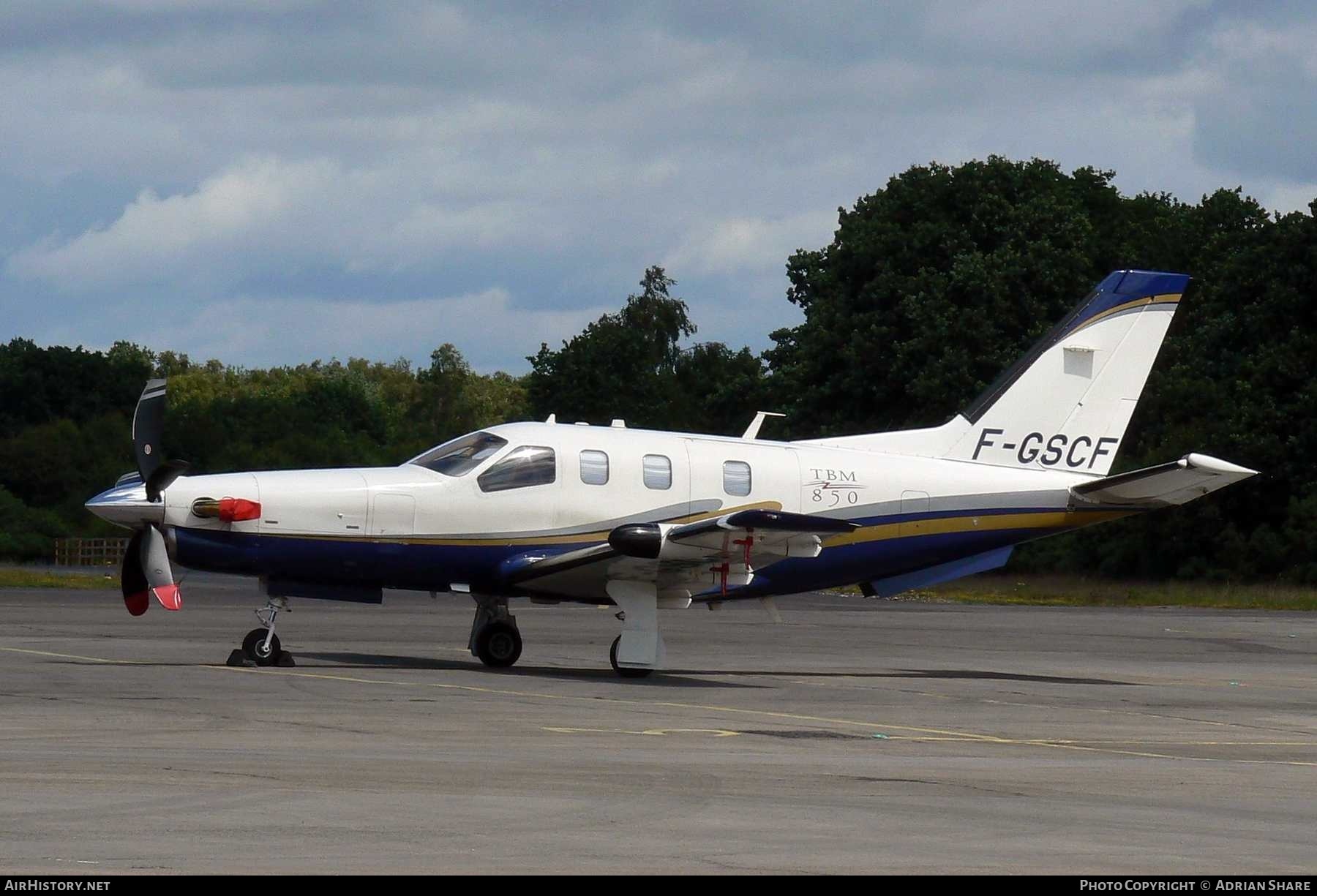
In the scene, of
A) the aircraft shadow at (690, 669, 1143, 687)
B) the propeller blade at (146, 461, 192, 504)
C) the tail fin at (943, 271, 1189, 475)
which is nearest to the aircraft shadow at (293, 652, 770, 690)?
the aircraft shadow at (690, 669, 1143, 687)

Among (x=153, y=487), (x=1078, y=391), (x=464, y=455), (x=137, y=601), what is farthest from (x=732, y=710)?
(x=1078, y=391)

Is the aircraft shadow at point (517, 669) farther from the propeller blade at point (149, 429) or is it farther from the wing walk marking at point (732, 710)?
the propeller blade at point (149, 429)

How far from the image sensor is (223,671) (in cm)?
1878

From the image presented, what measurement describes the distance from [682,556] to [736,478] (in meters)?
1.84

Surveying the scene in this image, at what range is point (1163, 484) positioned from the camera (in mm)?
21344

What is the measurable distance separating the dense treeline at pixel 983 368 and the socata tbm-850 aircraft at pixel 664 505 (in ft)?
109

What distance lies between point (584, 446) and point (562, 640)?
285 inches

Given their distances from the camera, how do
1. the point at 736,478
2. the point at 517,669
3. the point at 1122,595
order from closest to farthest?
the point at 517,669 → the point at 736,478 → the point at 1122,595

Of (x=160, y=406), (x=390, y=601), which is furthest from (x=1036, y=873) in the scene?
(x=390, y=601)

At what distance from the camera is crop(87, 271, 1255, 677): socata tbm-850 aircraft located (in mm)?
19438

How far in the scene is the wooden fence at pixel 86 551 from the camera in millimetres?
64250

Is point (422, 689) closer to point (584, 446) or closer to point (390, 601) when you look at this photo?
point (584, 446)

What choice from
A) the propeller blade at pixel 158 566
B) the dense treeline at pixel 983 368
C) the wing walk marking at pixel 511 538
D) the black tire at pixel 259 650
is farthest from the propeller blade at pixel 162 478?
the dense treeline at pixel 983 368

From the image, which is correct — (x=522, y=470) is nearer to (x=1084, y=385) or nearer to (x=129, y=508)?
(x=129, y=508)
